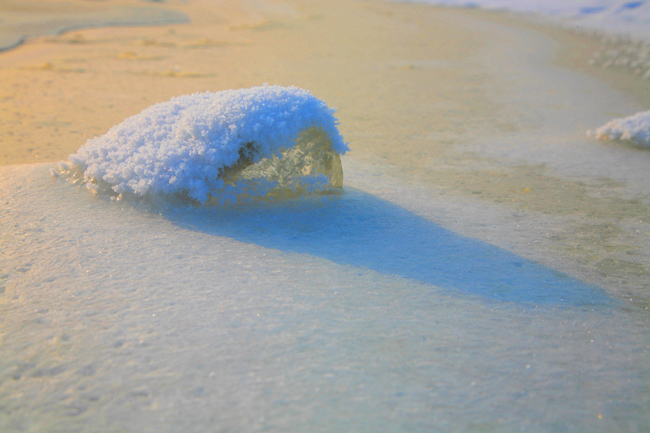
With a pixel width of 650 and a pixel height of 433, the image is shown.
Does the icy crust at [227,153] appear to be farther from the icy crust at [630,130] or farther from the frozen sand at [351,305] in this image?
the icy crust at [630,130]

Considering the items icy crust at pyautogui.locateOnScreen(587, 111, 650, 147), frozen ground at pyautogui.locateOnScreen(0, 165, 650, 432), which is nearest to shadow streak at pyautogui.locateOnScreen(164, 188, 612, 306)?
frozen ground at pyautogui.locateOnScreen(0, 165, 650, 432)

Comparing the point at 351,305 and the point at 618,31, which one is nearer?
the point at 351,305


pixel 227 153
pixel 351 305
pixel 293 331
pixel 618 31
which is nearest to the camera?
pixel 293 331

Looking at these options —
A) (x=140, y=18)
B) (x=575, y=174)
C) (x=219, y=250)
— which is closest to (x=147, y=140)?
(x=219, y=250)

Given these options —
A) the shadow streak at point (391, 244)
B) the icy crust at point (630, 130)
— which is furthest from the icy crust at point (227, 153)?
the icy crust at point (630, 130)

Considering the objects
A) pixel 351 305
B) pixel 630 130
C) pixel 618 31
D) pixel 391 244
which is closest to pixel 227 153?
pixel 391 244

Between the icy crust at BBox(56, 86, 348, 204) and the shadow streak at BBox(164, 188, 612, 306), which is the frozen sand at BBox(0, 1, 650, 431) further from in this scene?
the icy crust at BBox(56, 86, 348, 204)

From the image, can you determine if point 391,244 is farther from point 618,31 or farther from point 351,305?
point 618,31
